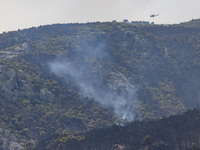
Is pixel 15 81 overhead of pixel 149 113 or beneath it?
overhead

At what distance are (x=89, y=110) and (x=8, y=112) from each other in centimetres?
3753

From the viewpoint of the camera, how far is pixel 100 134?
14662 centimetres

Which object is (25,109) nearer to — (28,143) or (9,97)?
(9,97)

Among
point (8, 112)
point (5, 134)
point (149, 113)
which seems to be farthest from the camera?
point (149, 113)

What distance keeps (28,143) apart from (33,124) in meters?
15.3

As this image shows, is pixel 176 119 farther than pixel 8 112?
No

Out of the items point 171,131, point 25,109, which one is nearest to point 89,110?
point 25,109

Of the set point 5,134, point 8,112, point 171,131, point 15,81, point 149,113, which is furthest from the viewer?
point 149,113

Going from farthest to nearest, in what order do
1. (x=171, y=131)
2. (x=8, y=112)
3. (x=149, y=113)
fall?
(x=149, y=113), (x=8, y=112), (x=171, y=131)

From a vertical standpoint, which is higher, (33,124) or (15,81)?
(15,81)

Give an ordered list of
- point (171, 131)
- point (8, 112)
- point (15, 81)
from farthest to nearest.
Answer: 1. point (15, 81)
2. point (8, 112)
3. point (171, 131)

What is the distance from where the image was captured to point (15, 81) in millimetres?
181125

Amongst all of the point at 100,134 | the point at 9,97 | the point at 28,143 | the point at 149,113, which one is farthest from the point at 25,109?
the point at 149,113

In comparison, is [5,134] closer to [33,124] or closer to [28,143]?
[28,143]
